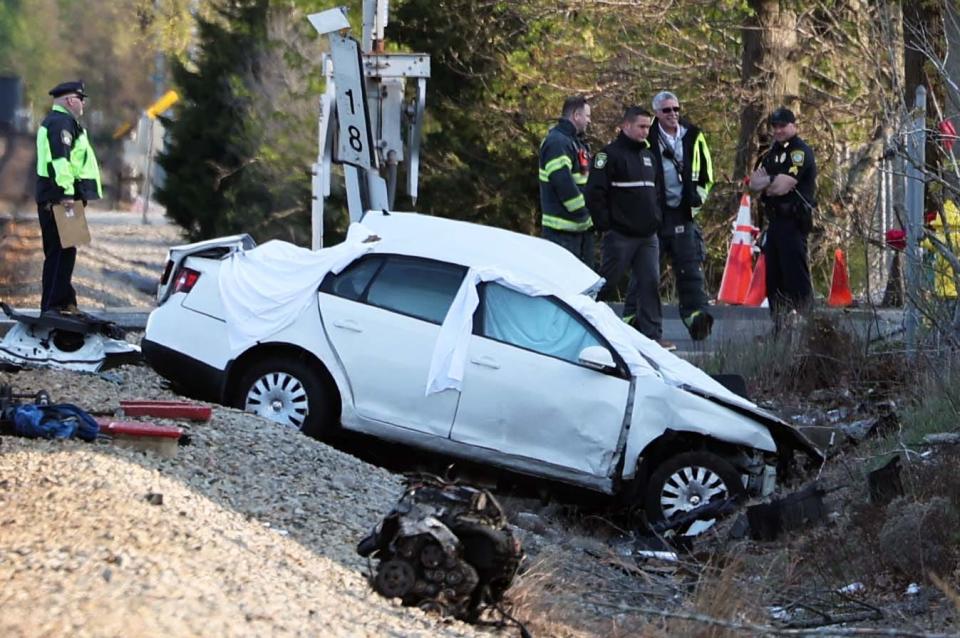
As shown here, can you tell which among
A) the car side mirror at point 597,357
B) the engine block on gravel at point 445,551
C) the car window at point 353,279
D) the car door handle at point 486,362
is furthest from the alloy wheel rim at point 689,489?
the engine block on gravel at point 445,551

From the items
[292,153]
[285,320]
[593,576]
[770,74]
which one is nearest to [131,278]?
[292,153]

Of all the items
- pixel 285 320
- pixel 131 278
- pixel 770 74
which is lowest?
pixel 131 278

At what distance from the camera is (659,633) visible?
7.25 meters

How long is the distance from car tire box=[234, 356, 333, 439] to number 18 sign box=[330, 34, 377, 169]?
12.6 ft

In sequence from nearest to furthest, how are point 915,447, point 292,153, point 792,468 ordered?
point 915,447 < point 792,468 < point 292,153

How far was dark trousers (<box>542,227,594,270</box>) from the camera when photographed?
1421 cm

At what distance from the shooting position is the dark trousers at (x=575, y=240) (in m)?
14.2

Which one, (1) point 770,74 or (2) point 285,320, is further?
(1) point 770,74

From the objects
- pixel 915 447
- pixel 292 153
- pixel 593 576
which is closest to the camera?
pixel 593 576

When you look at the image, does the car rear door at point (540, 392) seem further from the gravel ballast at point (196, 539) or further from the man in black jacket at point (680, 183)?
the man in black jacket at point (680, 183)

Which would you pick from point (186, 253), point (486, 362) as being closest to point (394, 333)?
point (486, 362)

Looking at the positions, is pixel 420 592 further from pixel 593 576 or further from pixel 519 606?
pixel 593 576

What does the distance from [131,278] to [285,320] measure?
20717 mm

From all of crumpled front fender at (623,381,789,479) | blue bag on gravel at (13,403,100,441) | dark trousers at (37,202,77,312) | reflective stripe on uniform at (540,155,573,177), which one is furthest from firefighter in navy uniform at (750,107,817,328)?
blue bag on gravel at (13,403,100,441)
